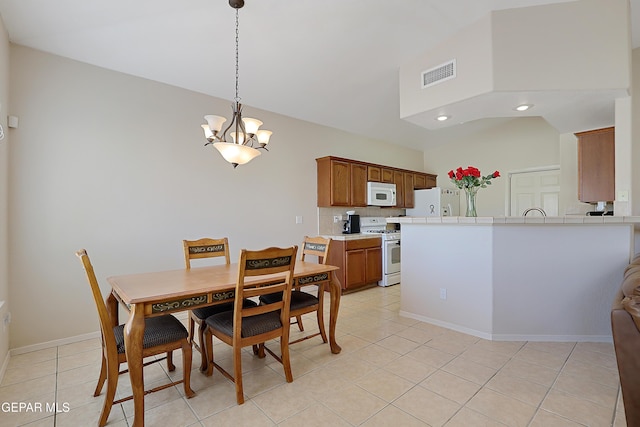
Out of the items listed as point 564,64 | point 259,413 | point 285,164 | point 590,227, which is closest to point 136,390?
point 259,413

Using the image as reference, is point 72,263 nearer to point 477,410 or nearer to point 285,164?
point 285,164

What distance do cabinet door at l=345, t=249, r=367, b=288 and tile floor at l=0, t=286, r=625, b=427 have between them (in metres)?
1.65

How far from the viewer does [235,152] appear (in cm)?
229

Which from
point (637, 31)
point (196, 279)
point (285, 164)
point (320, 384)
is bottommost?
point (320, 384)

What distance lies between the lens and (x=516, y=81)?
106 inches

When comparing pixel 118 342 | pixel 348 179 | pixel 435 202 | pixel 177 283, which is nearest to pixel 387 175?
pixel 348 179

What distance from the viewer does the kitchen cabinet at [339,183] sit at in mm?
4780

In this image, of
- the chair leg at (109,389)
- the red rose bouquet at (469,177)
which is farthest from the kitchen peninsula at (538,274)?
the chair leg at (109,389)

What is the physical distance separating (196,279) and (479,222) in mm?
2532

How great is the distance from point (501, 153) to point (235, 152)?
18.5ft

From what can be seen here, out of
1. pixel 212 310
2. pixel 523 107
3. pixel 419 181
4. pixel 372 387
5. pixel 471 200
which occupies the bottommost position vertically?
pixel 372 387

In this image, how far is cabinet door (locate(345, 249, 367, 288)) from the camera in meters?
4.59

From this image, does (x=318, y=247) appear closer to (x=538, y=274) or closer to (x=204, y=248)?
(x=204, y=248)

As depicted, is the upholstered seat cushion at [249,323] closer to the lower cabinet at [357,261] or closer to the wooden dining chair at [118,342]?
the wooden dining chair at [118,342]
